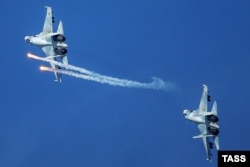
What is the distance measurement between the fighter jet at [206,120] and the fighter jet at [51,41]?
1449 centimetres

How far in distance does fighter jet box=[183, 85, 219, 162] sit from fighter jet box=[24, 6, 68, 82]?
14.5 metres

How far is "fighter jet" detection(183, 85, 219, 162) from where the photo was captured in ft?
259

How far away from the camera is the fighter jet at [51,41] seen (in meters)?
79.6

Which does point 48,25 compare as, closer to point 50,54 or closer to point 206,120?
point 50,54

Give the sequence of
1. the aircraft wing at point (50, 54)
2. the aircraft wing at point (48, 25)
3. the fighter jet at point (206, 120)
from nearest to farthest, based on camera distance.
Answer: the fighter jet at point (206, 120), the aircraft wing at point (50, 54), the aircraft wing at point (48, 25)

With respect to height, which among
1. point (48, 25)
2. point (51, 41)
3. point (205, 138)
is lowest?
point (205, 138)

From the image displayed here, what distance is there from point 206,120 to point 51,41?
1792 centimetres

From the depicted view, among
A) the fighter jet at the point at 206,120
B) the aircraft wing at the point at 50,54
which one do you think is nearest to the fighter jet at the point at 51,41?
the aircraft wing at the point at 50,54

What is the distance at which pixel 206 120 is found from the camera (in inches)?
3120

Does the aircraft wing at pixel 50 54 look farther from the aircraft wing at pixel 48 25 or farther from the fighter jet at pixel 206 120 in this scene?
the fighter jet at pixel 206 120

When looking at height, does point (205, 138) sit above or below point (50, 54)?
below

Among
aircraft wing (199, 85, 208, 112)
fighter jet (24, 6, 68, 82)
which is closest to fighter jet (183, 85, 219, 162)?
aircraft wing (199, 85, 208, 112)

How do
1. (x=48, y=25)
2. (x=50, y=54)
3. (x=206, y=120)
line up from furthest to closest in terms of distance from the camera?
(x=50, y=54) < (x=48, y=25) < (x=206, y=120)

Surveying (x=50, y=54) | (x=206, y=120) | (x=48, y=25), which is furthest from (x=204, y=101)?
(x=48, y=25)
